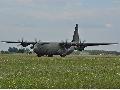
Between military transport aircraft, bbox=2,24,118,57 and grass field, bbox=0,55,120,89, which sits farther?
military transport aircraft, bbox=2,24,118,57

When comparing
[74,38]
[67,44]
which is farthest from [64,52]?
[74,38]

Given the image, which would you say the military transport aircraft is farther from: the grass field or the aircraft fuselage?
the grass field

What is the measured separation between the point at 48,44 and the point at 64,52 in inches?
228

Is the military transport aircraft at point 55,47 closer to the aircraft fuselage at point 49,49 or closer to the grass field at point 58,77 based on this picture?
the aircraft fuselage at point 49,49

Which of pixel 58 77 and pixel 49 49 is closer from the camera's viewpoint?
pixel 58 77

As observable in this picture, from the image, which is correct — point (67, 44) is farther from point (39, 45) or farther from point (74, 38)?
point (74, 38)

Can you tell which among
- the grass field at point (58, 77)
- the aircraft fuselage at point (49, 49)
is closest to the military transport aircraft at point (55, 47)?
the aircraft fuselage at point (49, 49)

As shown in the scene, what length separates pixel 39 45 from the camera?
8294 cm

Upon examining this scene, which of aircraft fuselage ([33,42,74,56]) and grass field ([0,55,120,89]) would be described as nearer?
grass field ([0,55,120,89])

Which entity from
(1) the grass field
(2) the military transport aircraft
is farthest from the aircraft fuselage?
(1) the grass field

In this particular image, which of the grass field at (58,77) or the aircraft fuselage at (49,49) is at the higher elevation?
the aircraft fuselage at (49,49)

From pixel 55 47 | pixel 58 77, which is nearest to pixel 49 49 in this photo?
pixel 55 47

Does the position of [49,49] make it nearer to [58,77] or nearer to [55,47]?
[55,47]

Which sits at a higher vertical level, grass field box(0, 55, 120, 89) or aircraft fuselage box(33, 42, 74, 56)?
aircraft fuselage box(33, 42, 74, 56)
